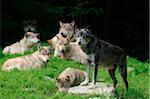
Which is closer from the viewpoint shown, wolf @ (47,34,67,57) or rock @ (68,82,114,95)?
rock @ (68,82,114,95)

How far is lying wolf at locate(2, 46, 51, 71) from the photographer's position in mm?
13391

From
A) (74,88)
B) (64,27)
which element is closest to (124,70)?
(74,88)

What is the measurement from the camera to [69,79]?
1156 cm

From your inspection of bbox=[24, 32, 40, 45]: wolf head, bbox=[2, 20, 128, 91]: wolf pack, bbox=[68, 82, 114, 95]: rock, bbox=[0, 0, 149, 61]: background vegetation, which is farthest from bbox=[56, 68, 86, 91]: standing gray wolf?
bbox=[0, 0, 149, 61]: background vegetation

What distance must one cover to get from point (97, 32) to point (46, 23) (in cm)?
259

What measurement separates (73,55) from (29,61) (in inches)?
101

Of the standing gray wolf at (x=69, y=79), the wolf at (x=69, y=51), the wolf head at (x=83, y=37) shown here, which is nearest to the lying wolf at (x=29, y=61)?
the standing gray wolf at (x=69, y=79)

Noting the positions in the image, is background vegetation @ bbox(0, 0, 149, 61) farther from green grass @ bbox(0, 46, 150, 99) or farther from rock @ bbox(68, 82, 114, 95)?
rock @ bbox(68, 82, 114, 95)

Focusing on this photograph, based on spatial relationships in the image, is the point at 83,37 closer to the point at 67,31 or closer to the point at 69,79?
the point at 69,79

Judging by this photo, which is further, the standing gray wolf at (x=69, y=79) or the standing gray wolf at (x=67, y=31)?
the standing gray wolf at (x=67, y=31)

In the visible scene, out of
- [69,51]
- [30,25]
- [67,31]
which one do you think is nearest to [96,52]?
[69,51]

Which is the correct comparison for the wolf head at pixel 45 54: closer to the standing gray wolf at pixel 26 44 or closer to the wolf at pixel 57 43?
the wolf at pixel 57 43

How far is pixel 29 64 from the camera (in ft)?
44.3

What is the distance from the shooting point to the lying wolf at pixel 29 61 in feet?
43.9
